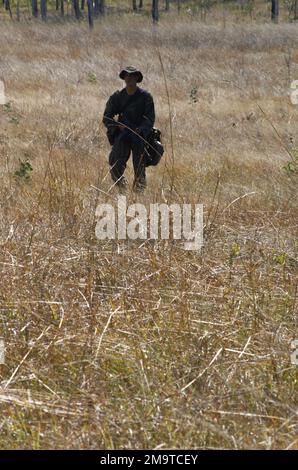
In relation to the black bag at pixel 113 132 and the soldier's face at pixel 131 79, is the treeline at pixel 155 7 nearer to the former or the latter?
the black bag at pixel 113 132

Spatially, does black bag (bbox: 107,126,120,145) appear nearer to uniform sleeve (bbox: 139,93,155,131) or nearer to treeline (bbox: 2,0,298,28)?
uniform sleeve (bbox: 139,93,155,131)

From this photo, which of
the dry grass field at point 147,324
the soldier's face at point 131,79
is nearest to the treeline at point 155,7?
the soldier's face at point 131,79

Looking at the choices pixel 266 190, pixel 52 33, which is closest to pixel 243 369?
pixel 266 190

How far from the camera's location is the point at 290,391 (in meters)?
3.15

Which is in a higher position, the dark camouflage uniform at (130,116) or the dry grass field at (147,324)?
the dry grass field at (147,324)

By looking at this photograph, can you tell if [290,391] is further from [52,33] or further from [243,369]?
[52,33]

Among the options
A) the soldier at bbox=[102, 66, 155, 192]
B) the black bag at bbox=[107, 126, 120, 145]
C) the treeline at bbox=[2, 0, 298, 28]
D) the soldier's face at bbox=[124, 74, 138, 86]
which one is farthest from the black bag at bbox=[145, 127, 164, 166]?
the treeline at bbox=[2, 0, 298, 28]

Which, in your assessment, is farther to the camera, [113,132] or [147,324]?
[113,132]

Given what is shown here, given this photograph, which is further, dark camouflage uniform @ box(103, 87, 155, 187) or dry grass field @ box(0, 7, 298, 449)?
dark camouflage uniform @ box(103, 87, 155, 187)

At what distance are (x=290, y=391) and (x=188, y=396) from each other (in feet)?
1.38

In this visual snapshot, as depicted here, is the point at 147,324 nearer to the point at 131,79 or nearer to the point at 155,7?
the point at 131,79

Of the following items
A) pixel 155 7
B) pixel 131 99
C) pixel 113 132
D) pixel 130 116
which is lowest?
pixel 155 7

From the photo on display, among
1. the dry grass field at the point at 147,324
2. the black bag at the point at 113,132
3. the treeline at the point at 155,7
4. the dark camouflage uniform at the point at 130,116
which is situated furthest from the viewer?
the treeline at the point at 155,7

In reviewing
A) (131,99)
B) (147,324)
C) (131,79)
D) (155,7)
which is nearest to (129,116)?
(131,99)
